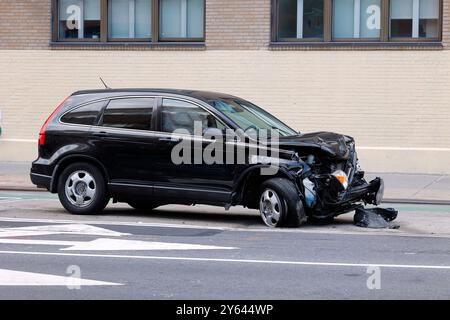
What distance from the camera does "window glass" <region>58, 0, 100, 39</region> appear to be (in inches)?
869

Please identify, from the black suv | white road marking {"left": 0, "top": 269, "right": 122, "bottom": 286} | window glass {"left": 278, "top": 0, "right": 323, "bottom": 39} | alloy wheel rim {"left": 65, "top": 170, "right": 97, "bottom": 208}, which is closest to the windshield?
the black suv

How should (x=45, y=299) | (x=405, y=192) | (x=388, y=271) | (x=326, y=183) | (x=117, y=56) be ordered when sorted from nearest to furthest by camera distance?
(x=45, y=299) < (x=388, y=271) < (x=326, y=183) < (x=405, y=192) < (x=117, y=56)

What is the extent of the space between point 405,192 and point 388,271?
7.89 meters

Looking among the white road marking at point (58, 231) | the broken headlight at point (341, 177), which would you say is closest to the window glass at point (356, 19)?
the broken headlight at point (341, 177)

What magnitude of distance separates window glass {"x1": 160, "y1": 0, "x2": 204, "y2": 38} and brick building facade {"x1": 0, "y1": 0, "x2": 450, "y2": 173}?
32cm

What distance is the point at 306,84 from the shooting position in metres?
20.5

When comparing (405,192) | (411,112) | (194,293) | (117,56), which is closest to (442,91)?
(411,112)

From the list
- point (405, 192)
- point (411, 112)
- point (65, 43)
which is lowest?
point (405, 192)

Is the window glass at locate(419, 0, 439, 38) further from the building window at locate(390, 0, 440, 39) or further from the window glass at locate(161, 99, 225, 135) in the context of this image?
the window glass at locate(161, 99, 225, 135)

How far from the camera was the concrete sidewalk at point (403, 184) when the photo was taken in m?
16.0

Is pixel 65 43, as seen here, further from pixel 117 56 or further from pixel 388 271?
pixel 388 271

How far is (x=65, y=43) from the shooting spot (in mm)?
21891

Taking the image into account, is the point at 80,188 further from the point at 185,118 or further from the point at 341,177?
the point at 341,177

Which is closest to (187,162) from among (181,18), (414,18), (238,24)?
(238,24)
